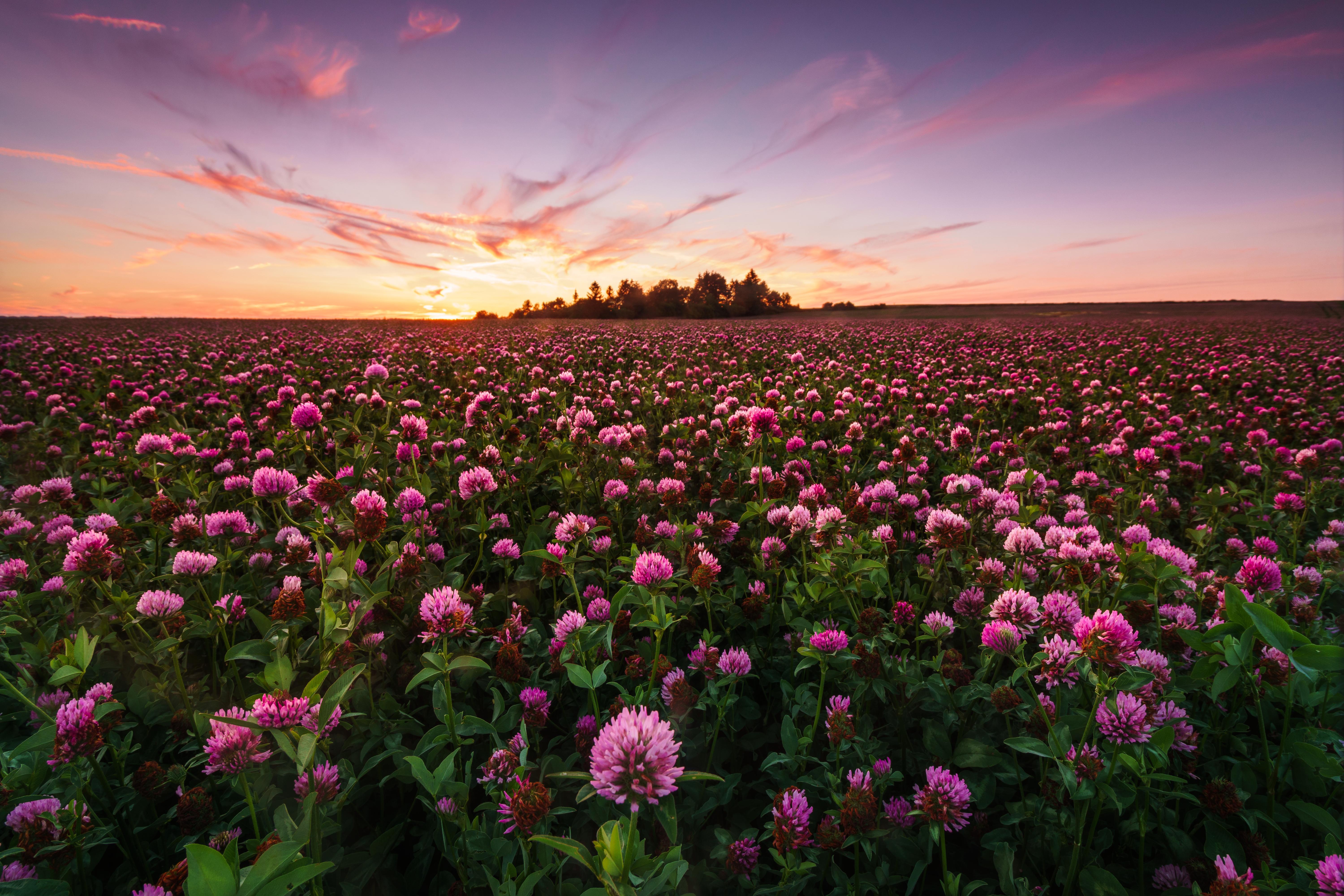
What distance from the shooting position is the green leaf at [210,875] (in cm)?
84

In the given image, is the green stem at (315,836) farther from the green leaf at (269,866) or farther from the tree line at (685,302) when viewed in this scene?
the tree line at (685,302)

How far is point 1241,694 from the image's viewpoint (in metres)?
1.90

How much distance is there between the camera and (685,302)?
2825 inches

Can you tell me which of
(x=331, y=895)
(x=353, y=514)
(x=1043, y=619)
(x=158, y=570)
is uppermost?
(x=353, y=514)

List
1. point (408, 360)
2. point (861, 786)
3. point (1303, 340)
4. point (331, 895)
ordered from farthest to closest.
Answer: point (1303, 340) → point (408, 360) → point (861, 786) → point (331, 895)

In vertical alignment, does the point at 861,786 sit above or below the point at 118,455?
below

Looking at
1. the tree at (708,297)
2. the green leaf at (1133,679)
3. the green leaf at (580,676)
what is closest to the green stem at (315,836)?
the green leaf at (580,676)

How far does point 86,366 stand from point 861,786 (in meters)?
14.0

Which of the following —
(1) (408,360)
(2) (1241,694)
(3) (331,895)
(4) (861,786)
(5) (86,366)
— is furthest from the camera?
(1) (408,360)

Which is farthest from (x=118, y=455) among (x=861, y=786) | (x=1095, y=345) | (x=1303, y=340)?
(x=1303, y=340)

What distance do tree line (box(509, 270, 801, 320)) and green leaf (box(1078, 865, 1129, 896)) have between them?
6446 centimetres

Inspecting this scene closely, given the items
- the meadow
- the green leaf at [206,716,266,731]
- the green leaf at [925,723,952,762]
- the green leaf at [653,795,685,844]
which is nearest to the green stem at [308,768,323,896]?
the meadow

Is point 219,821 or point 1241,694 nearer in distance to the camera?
point 219,821

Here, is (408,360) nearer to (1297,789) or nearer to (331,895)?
(331,895)
